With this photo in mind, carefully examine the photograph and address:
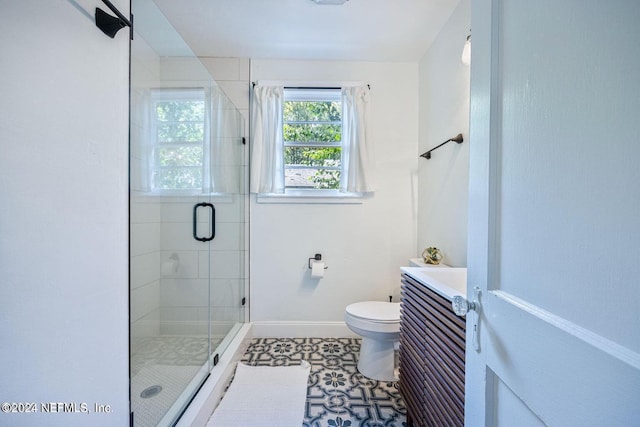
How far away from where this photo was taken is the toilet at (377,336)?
1702 mm

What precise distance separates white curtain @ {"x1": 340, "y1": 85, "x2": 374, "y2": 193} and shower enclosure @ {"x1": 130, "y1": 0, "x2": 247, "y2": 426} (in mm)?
987

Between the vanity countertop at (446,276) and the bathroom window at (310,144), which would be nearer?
the vanity countertop at (446,276)

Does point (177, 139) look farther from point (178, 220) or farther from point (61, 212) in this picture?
point (61, 212)

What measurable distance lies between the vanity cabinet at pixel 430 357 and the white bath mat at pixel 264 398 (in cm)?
64

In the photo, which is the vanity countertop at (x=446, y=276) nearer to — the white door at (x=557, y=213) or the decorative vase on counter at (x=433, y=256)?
the decorative vase on counter at (x=433, y=256)

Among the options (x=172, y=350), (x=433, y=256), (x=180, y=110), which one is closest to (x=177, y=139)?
(x=180, y=110)

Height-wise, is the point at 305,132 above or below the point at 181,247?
above

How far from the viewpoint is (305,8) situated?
1726 millimetres

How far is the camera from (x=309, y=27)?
192 cm

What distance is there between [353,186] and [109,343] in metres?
1.88

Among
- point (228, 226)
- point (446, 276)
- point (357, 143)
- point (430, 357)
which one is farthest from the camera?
point (357, 143)

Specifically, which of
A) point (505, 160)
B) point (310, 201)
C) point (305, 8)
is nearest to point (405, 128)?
point (310, 201)

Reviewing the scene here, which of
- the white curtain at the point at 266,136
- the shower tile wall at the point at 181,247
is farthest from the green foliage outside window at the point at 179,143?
the white curtain at the point at 266,136

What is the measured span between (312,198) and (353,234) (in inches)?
19.8
